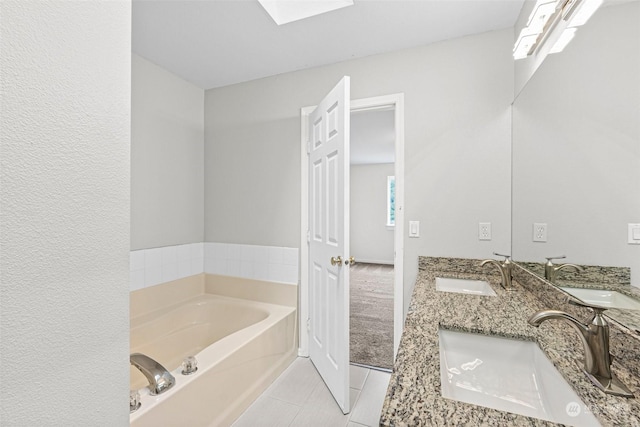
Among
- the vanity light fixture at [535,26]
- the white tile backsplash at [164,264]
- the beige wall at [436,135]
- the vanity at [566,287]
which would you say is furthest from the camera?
the white tile backsplash at [164,264]

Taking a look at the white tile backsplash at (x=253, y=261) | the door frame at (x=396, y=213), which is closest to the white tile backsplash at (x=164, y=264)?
the white tile backsplash at (x=253, y=261)

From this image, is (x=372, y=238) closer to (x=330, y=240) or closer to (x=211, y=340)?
(x=211, y=340)

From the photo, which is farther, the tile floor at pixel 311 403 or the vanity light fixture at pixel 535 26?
the tile floor at pixel 311 403

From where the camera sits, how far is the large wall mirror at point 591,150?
756 mm

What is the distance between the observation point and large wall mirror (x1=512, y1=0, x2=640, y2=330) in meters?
0.76

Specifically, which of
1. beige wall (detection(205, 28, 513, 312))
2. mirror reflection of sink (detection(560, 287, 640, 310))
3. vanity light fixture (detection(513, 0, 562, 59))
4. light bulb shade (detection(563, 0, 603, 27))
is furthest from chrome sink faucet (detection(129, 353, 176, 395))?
vanity light fixture (detection(513, 0, 562, 59))

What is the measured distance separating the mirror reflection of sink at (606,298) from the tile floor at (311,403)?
1.27 meters

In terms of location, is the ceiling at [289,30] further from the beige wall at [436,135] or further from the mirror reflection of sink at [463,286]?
A: the mirror reflection of sink at [463,286]

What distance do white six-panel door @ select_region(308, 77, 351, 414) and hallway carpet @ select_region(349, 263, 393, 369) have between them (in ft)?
1.56

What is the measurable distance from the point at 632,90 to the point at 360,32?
5.08 ft

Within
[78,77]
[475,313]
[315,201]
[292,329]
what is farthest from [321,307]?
[78,77]

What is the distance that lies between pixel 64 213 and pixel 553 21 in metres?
1.80

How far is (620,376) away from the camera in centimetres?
71

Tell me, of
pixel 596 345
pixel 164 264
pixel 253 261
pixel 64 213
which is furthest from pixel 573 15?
pixel 164 264
